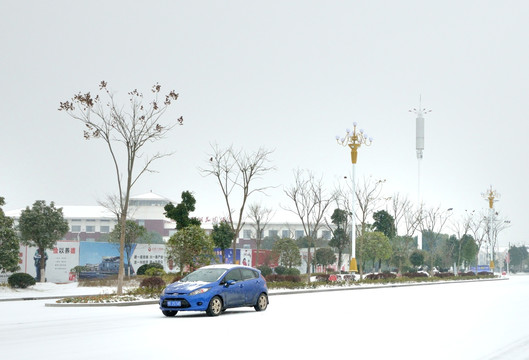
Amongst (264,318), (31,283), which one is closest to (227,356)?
(264,318)

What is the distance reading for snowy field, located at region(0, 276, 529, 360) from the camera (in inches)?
448

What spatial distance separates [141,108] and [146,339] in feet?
58.8

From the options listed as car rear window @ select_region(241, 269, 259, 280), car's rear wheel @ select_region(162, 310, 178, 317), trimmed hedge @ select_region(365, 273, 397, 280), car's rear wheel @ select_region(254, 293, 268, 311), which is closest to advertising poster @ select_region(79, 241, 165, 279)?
trimmed hedge @ select_region(365, 273, 397, 280)

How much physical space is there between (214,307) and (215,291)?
1.41 feet

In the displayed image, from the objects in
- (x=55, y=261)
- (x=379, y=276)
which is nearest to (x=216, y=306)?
(x=55, y=261)

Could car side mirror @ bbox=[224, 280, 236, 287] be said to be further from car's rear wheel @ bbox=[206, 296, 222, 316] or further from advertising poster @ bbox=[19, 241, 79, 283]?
advertising poster @ bbox=[19, 241, 79, 283]

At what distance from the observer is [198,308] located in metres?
19.4

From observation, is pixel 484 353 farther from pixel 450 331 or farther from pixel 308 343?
pixel 450 331

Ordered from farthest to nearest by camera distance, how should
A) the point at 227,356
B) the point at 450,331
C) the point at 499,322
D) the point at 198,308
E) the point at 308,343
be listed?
1. the point at 198,308
2. the point at 499,322
3. the point at 450,331
4. the point at 308,343
5. the point at 227,356

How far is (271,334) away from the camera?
47.6 feet

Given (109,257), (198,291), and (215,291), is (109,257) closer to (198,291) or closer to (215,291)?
(215,291)

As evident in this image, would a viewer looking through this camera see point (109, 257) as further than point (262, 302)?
Yes

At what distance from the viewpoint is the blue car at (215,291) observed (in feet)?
63.5

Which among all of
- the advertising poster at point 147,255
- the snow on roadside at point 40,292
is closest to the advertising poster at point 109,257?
the advertising poster at point 147,255
